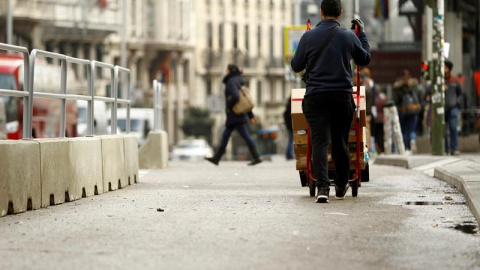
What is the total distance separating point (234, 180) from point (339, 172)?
5385 mm

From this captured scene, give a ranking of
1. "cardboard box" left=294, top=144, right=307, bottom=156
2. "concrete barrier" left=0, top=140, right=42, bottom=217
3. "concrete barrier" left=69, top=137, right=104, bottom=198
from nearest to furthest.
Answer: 1. "concrete barrier" left=0, top=140, right=42, bottom=217
2. "concrete barrier" left=69, top=137, right=104, bottom=198
3. "cardboard box" left=294, top=144, right=307, bottom=156

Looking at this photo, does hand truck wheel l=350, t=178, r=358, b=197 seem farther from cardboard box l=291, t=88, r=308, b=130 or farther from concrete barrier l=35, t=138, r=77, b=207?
concrete barrier l=35, t=138, r=77, b=207

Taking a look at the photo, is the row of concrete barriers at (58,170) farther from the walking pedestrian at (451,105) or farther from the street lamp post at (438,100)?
the walking pedestrian at (451,105)

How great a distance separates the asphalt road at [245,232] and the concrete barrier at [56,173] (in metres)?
0.17

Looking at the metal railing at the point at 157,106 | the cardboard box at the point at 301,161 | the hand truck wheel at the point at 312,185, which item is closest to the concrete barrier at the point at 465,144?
the metal railing at the point at 157,106

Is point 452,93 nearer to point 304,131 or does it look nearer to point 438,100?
point 438,100

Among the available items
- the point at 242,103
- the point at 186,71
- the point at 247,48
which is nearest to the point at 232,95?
the point at 242,103

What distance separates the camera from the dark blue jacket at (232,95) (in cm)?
2536

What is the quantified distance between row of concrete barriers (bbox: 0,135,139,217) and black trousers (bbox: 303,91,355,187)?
233 cm

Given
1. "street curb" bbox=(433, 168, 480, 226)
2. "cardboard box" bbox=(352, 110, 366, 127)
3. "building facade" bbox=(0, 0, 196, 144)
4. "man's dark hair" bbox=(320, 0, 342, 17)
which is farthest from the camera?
"building facade" bbox=(0, 0, 196, 144)

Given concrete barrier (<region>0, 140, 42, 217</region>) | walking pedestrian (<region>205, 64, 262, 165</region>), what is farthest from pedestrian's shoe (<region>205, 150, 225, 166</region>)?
concrete barrier (<region>0, 140, 42, 217</region>)

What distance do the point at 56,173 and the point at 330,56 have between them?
2.71 m

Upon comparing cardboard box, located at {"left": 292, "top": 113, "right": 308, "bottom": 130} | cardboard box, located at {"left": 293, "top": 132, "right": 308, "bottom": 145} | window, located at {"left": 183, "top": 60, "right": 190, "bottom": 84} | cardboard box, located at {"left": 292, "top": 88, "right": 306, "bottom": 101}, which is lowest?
cardboard box, located at {"left": 293, "top": 132, "right": 308, "bottom": 145}

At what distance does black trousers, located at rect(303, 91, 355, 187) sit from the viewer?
1308cm
